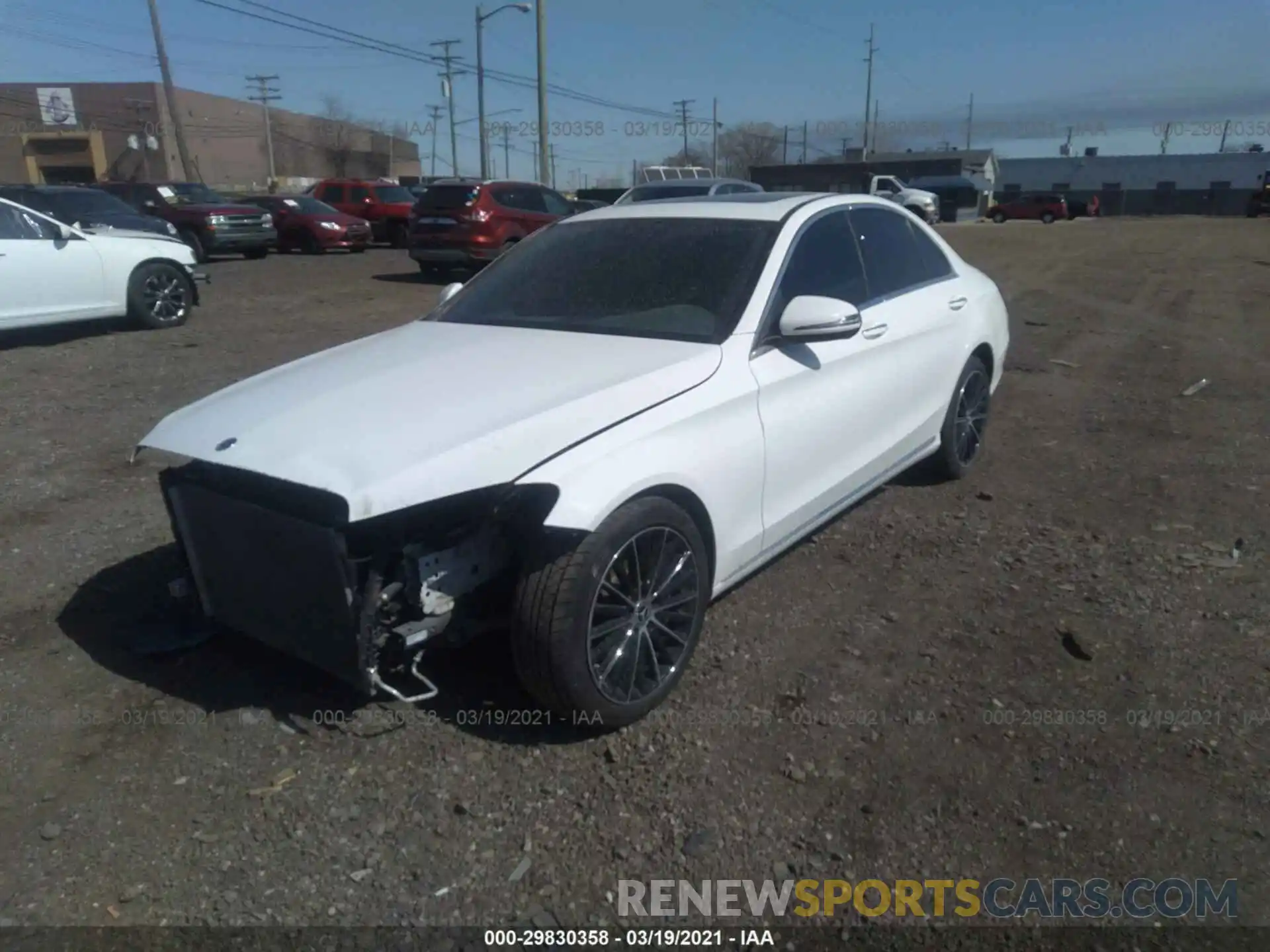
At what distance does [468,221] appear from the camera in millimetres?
15508

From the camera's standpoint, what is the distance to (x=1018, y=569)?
4.31m

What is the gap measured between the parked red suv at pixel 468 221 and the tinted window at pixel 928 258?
10966 mm

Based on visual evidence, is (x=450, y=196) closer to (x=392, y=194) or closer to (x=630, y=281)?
(x=392, y=194)

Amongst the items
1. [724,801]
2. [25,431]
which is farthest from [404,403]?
[25,431]

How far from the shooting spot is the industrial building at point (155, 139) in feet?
215

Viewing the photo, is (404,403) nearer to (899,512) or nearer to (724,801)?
(724,801)

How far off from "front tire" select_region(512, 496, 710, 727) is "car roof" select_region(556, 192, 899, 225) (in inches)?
64.2

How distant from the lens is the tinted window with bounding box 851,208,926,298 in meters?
4.48

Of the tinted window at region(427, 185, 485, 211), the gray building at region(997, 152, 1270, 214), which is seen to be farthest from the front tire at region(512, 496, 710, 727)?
the gray building at region(997, 152, 1270, 214)

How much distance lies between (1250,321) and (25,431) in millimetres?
12444

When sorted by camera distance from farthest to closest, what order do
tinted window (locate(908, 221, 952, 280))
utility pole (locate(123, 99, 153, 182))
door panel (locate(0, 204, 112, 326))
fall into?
utility pole (locate(123, 99, 153, 182)) < door panel (locate(0, 204, 112, 326)) < tinted window (locate(908, 221, 952, 280))

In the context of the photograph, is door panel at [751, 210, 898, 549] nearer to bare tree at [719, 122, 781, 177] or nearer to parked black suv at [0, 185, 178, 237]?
parked black suv at [0, 185, 178, 237]

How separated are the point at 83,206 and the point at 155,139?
162 feet

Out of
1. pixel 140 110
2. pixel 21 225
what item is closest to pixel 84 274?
pixel 21 225
